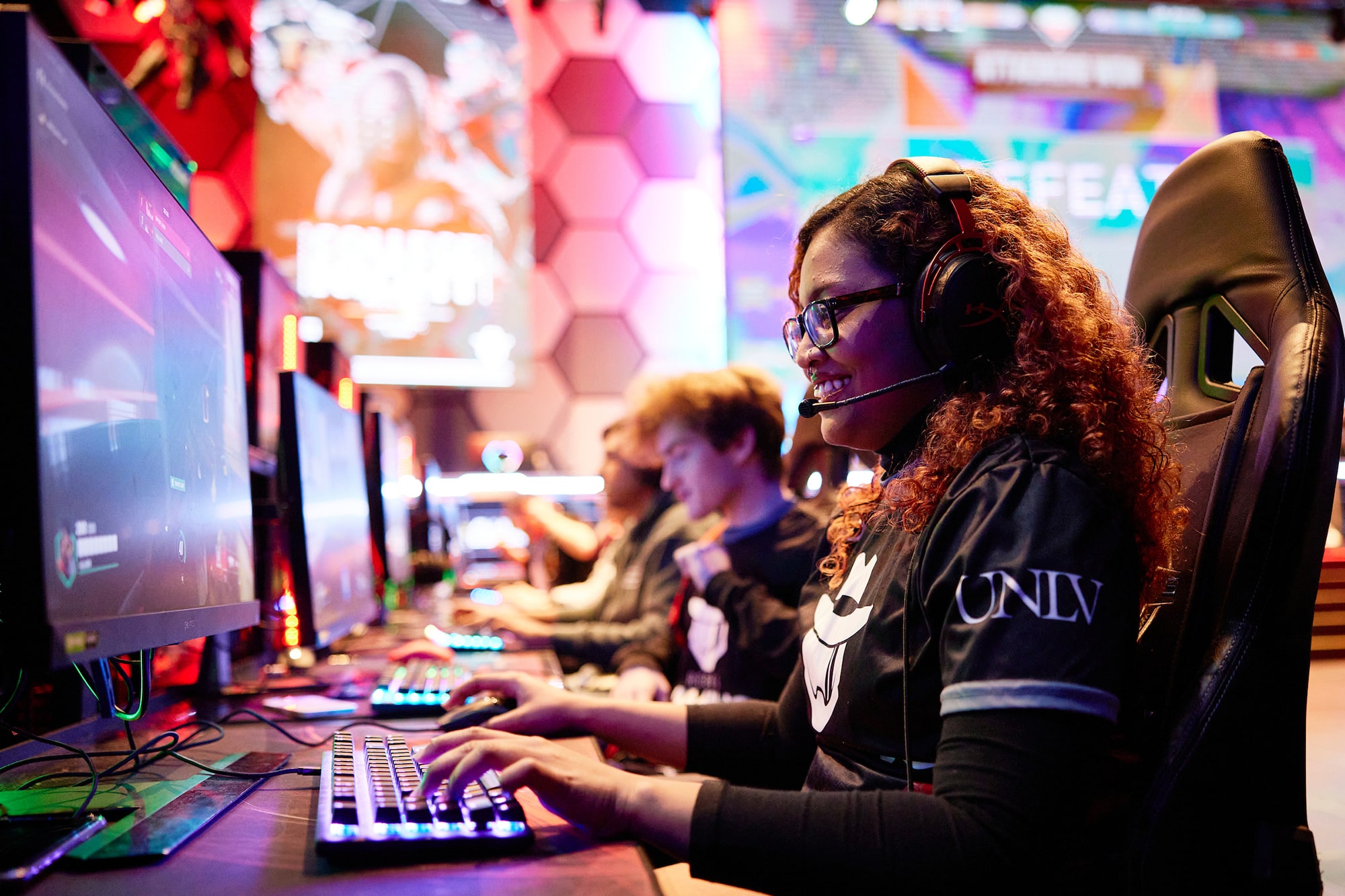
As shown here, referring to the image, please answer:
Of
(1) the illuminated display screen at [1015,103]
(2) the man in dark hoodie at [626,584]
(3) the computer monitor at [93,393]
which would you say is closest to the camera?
(3) the computer monitor at [93,393]

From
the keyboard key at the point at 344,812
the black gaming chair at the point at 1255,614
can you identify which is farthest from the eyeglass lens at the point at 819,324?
the keyboard key at the point at 344,812

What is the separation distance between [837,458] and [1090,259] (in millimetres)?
1108

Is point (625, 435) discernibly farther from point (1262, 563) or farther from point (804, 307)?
point (1262, 563)

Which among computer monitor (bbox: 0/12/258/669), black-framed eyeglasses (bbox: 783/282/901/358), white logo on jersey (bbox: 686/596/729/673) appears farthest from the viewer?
white logo on jersey (bbox: 686/596/729/673)

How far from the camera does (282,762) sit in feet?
2.96

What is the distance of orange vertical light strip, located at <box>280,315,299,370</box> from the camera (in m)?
1.93

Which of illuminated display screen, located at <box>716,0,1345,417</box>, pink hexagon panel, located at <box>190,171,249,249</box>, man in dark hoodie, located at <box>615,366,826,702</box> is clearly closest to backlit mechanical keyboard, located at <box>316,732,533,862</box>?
man in dark hoodie, located at <box>615,366,826,702</box>

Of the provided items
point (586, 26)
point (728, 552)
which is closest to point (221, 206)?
point (586, 26)

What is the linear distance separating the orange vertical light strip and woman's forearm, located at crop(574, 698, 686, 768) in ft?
4.01

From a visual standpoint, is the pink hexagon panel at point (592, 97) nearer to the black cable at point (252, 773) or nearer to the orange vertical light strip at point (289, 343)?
the orange vertical light strip at point (289, 343)

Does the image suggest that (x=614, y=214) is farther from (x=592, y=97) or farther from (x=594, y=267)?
(x=592, y=97)

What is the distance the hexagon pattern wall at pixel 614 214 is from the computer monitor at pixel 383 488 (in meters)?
1.94

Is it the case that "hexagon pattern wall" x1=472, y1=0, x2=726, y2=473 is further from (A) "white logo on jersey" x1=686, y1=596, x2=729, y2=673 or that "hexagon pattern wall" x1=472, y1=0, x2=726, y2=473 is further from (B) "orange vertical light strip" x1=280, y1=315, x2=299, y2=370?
(A) "white logo on jersey" x1=686, y1=596, x2=729, y2=673

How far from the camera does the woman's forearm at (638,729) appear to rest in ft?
3.41
